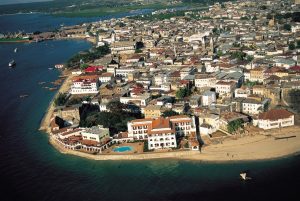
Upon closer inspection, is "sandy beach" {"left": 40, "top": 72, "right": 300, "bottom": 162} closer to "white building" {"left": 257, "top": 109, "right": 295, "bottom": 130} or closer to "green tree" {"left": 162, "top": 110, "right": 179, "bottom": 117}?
"white building" {"left": 257, "top": 109, "right": 295, "bottom": 130}

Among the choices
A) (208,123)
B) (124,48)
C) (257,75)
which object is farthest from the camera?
(124,48)

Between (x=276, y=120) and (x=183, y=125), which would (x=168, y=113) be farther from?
(x=276, y=120)

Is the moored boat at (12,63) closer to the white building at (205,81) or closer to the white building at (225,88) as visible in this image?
the white building at (205,81)

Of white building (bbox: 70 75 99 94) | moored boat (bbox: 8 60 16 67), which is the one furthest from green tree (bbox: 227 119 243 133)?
moored boat (bbox: 8 60 16 67)

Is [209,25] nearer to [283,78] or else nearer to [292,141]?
[283,78]

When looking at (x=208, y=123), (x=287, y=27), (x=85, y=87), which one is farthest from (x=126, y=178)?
(x=287, y=27)

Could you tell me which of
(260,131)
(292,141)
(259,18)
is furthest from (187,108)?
(259,18)
